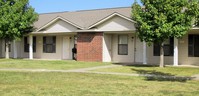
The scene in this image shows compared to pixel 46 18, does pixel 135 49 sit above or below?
below

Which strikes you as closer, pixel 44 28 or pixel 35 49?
pixel 44 28

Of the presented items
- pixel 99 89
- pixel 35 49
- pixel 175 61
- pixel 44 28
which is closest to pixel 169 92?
pixel 99 89

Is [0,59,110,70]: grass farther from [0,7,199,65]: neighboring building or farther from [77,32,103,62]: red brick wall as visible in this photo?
[0,7,199,65]: neighboring building

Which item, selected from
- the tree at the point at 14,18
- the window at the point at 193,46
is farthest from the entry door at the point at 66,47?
the window at the point at 193,46

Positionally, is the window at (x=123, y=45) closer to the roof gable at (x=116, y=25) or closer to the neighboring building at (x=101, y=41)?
the neighboring building at (x=101, y=41)

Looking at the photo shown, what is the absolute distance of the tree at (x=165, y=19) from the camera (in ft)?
68.2

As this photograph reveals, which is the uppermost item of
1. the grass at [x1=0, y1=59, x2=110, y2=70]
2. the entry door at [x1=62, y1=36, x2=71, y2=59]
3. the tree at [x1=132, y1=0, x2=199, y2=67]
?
the tree at [x1=132, y1=0, x2=199, y2=67]

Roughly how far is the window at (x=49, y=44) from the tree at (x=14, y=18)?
2.69 metres

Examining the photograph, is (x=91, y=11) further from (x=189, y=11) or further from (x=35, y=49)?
(x=189, y=11)

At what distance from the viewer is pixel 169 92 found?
11.5m

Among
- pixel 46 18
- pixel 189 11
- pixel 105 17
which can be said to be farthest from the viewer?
pixel 46 18

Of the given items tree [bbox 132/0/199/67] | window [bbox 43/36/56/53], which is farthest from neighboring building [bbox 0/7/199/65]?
tree [bbox 132/0/199/67]

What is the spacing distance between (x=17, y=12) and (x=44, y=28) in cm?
274

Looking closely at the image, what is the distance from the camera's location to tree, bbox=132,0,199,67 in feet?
68.2
